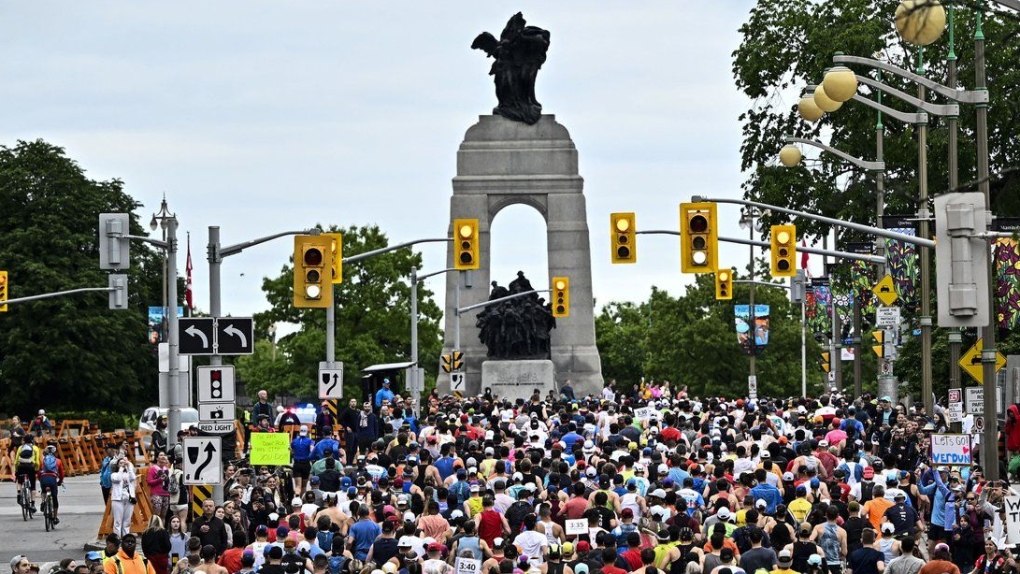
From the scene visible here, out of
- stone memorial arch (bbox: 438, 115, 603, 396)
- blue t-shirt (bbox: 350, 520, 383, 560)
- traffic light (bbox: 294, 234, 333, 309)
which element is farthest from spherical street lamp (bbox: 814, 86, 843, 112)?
stone memorial arch (bbox: 438, 115, 603, 396)

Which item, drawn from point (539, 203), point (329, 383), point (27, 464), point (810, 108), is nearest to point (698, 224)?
point (810, 108)

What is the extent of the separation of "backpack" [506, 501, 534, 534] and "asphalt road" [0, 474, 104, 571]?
689 cm

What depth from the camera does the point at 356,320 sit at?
325 feet

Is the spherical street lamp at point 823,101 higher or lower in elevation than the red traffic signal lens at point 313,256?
higher

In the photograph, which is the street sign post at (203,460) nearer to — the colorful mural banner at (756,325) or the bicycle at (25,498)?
the bicycle at (25,498)

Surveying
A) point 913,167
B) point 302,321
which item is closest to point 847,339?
point 913,167

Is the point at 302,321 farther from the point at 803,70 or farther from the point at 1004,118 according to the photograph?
the point at 1004,118

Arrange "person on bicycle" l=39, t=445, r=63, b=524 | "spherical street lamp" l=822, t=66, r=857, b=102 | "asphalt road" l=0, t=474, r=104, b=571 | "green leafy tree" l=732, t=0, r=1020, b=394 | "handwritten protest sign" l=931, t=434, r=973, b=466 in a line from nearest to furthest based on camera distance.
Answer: "spherical street lamp" l=822, t=66, r=857, b=102 < "handwritten protest sign" l=931, t=434, r=973, b=466 < "asphalt road" l=0, t=474, r=104, b=571 < "person on bicycle" l=39, t=445, r=63, b=524 < "green leafy tree" l=732, t=0, r=1020, b=394

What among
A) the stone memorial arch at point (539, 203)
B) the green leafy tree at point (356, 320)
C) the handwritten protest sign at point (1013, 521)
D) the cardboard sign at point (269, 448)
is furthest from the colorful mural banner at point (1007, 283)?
the green leafy tree at point (356, 320)

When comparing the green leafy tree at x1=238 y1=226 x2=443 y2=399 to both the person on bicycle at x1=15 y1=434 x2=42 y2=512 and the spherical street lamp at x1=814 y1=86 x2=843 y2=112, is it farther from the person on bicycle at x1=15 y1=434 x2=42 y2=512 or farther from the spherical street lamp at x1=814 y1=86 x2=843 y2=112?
the spherical street lamp at x1=814 y1=86 x2=843 y2=112

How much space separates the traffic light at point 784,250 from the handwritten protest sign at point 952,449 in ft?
31.0

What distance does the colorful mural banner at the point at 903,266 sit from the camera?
34.5m

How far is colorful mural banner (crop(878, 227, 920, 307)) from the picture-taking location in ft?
113

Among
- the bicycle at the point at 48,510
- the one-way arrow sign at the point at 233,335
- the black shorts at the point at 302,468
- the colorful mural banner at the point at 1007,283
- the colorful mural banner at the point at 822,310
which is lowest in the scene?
the bicycle at the point at 48,510
